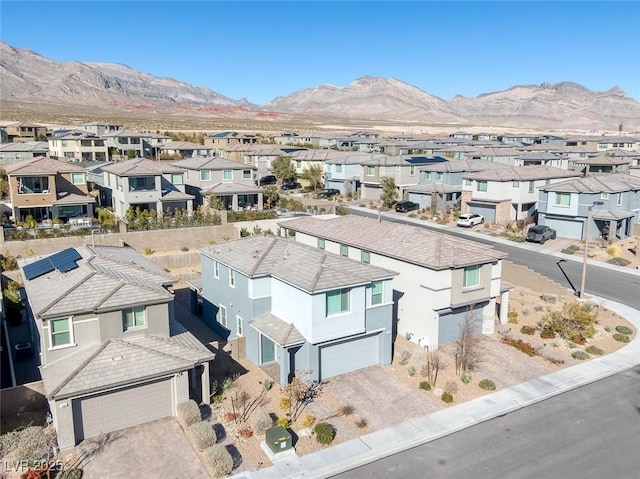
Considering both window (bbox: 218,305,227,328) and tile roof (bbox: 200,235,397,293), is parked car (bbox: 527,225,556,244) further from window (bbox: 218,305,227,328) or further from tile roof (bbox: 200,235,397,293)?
window (bbox: 218,305,227,328)

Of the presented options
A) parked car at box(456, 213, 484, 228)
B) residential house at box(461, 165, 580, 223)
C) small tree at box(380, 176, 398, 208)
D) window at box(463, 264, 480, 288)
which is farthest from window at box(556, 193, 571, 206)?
window at box(463, 264, 480, 288)

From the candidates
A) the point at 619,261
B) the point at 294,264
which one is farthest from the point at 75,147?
the point at 619,261

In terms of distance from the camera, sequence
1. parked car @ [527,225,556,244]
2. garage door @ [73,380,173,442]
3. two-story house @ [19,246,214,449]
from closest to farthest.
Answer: two-story house @ [19,246,214,449] < garage door @ [73,380,173,442] < parked car @ [527,225,556,244]

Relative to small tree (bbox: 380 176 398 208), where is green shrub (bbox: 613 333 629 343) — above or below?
below

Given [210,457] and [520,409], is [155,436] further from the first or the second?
[520,409]

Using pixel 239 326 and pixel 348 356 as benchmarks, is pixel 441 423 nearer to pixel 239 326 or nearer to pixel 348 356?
pixel 348 356

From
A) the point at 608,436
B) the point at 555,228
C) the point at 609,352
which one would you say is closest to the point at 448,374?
the point at 608,436

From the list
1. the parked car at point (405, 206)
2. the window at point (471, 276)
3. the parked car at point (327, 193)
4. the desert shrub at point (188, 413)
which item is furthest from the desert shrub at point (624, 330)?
the parked car at point (327, 193)
